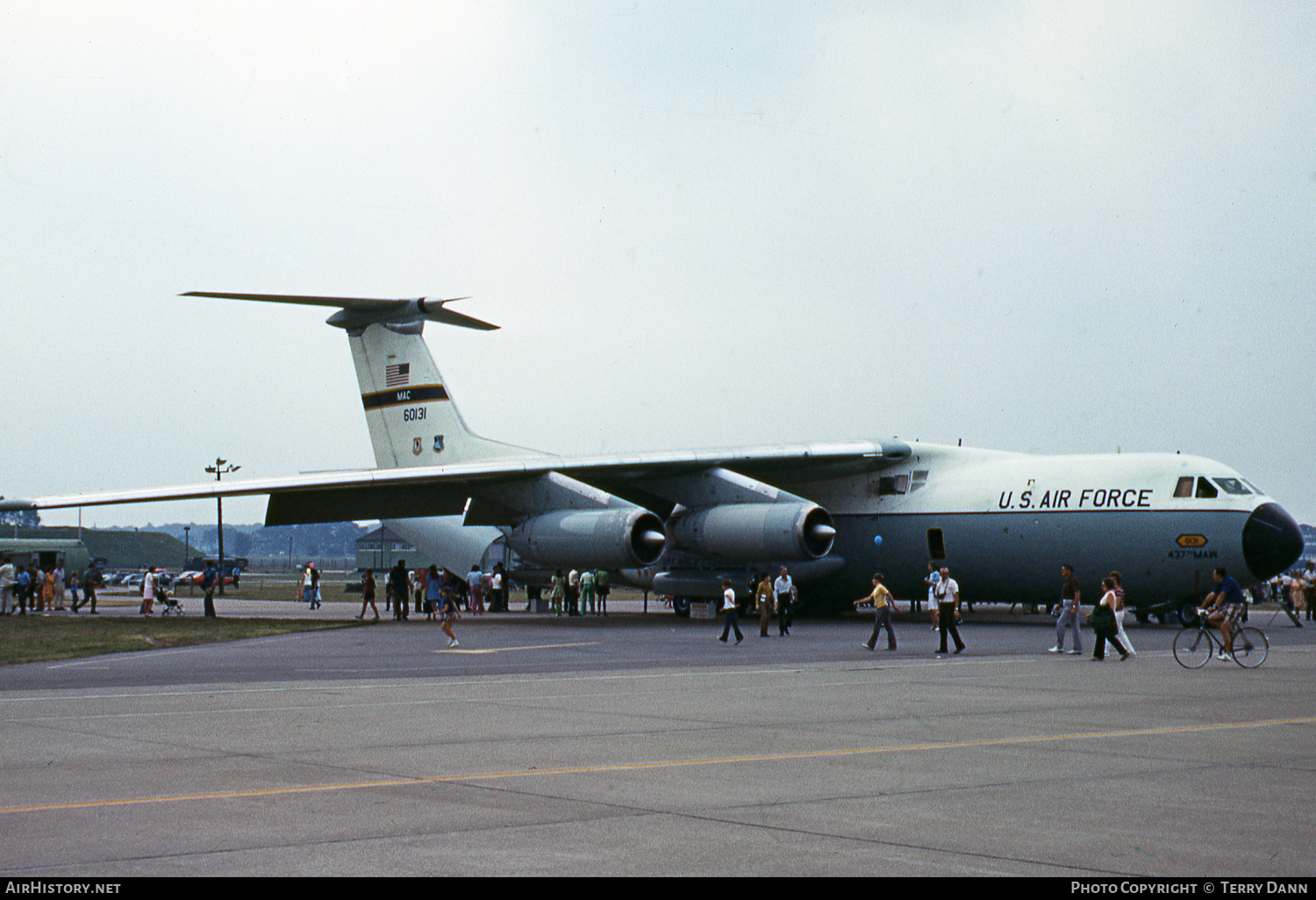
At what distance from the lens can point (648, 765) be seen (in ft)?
31.2

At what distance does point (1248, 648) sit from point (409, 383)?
24.4 metres

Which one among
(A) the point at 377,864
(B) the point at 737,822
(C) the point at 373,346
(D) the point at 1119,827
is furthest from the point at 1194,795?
(C) the point at 373,346

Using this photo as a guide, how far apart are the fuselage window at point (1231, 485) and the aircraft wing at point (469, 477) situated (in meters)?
7.75

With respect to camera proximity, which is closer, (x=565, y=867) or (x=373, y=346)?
(x=565, y=867)

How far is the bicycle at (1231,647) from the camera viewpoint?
18.6 metres

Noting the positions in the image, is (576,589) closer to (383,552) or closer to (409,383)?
(409,383)

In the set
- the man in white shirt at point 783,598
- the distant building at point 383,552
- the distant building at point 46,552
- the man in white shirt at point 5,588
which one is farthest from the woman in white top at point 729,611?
the distant building at point 383,552

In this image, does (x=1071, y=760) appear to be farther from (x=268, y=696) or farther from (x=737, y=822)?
(x=268, y=696)

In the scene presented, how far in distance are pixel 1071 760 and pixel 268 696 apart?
28.7 ft

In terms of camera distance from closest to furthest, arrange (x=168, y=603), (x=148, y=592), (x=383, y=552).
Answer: (x=148, y=592) → (x=168, y=603) → (x=383, y=552)

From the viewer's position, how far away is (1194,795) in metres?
8.10

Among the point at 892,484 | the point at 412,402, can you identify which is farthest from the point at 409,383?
the point at 892,484

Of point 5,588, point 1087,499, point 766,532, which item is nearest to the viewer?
point 1087,499

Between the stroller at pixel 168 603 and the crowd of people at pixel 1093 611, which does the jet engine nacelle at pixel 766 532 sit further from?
the stroller at pixel 168 603
